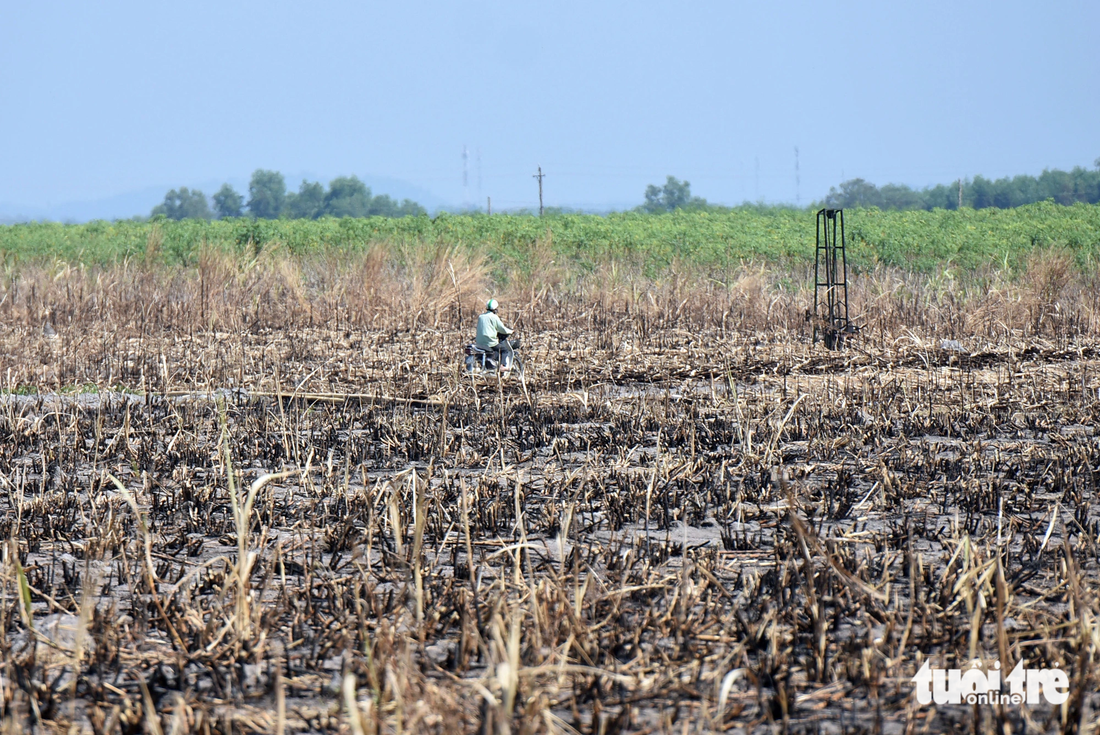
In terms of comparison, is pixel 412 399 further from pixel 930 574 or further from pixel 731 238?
pixel 731 238

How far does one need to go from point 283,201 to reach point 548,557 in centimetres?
11560

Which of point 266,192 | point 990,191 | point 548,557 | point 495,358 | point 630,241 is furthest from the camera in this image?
point 266,192

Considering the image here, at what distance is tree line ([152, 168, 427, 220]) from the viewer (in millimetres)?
101438

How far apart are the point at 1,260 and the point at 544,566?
16412 mm

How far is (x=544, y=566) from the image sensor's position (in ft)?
11.4

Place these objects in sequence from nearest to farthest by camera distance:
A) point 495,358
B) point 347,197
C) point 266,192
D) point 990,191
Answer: point 495,358 → point 990,191 → point 347,197 → point 266,192

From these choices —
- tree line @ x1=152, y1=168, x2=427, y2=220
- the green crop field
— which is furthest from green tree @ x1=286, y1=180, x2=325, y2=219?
the green crop field

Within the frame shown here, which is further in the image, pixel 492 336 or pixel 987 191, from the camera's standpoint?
pixel 987 191

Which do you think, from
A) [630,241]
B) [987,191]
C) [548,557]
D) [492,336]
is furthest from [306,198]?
[548,557]

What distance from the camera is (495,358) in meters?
8.98

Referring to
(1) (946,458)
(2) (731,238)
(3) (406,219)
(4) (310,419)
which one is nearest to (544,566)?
(1) (946,458)

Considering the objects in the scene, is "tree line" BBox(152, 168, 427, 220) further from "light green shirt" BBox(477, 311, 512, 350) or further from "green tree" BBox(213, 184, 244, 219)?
"light green shirt" BBox(477, 311, 512, 350)

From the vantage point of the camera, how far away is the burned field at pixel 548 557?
8.34 ft

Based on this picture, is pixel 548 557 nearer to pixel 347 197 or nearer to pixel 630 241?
pixel 630 241
